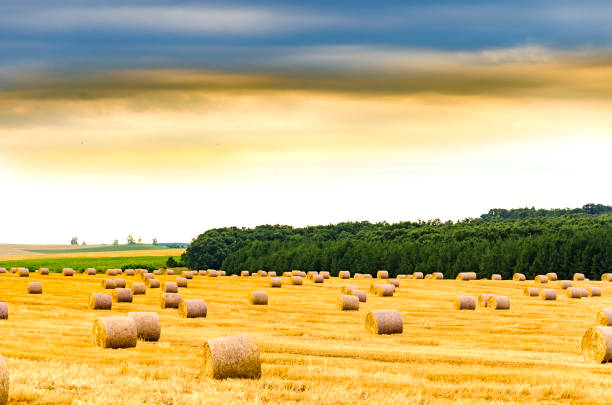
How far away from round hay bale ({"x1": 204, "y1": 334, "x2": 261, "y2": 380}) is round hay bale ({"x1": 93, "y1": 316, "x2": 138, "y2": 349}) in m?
4.92

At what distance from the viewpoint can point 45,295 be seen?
43688 mm

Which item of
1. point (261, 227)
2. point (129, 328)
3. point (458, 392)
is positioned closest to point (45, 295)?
point (129, 328)

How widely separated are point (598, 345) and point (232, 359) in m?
10.0

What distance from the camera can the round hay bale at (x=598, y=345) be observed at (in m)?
21.7

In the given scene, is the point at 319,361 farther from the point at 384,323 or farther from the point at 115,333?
the point at 384,323

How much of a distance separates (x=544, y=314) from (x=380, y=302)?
880 cm

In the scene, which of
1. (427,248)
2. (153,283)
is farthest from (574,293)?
(427,248)

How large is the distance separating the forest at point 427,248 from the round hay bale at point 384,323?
57.8 meters

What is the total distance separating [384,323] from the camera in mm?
26953

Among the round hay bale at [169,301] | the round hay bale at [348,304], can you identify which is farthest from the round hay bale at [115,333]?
the round hay bale at [348,304]

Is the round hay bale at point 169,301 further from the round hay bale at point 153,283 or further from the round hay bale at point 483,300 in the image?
the round hay bale at point 153,283

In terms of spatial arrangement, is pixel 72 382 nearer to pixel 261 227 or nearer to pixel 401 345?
pixel 401 345

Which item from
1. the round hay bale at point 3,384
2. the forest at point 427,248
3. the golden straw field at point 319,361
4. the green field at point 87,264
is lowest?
the golden straw field at point 319,361

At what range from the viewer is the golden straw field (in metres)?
15.5
